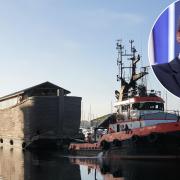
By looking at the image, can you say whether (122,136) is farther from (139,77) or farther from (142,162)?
(139,77)

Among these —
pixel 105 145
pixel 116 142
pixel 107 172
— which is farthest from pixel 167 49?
pixel 105 145

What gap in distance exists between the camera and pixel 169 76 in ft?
42.2

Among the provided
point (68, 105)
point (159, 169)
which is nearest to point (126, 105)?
point (159, 169)

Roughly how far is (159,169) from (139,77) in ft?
42.5

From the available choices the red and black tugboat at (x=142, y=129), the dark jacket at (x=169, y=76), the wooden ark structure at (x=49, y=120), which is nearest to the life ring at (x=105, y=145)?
the red and black tugboat at (x=142, y=129)

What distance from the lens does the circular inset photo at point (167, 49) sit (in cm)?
1223

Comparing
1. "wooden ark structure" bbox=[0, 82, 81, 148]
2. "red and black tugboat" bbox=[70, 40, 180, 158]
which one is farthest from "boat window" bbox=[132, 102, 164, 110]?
"wooden ark structure" bbox=[0, 82, 81, 148]

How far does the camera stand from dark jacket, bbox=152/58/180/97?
41.3ft

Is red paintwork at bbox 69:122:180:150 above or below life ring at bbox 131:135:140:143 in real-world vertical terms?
above

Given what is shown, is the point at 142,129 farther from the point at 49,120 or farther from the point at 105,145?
the point at 49,120

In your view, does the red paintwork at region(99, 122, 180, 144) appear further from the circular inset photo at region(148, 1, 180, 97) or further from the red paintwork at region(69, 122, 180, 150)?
the circular inset photo at region(148, 1, 180, 97)

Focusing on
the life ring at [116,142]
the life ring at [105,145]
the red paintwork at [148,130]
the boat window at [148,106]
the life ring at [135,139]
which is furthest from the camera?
the boat window at [148,106]

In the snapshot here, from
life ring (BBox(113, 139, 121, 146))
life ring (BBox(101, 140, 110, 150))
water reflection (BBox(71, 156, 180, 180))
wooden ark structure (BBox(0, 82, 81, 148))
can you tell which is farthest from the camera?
wooden ark structure (BBox(0, 82, 81, 148))

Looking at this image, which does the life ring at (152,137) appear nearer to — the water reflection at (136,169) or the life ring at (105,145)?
the water reflection at (136,169)
